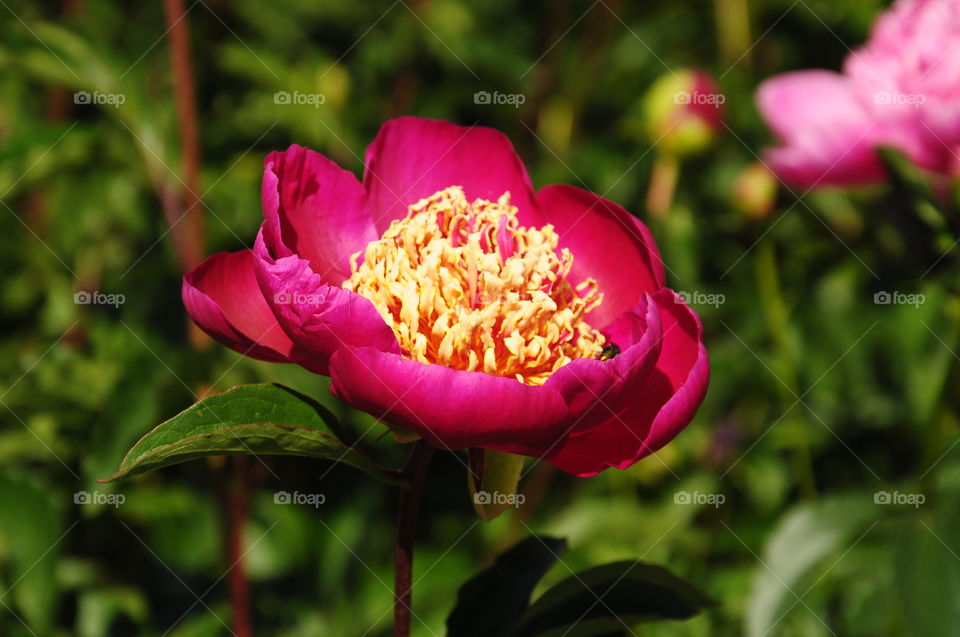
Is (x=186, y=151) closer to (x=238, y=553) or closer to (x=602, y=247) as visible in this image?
(x=238, y=553)

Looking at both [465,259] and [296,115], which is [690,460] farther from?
[465,259]

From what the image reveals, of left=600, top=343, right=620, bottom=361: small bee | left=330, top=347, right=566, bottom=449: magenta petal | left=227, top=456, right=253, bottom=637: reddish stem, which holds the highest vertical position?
left=600, top=343, right=620, bottom=361: small bee

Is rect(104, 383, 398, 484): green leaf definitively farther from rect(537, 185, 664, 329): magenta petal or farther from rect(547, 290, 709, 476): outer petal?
rect(537, 185, 664, 329): magenta petal

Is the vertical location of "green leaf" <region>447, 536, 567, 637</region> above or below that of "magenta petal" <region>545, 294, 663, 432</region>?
below

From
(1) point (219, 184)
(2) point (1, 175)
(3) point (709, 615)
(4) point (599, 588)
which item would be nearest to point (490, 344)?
(4) point (599, 588)

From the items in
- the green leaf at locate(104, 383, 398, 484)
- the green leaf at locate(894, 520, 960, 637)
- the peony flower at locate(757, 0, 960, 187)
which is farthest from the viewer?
the peony flower at locate(757, 0, 960, 187)

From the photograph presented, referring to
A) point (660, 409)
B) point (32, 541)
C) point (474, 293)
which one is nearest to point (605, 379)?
point (660, 409)

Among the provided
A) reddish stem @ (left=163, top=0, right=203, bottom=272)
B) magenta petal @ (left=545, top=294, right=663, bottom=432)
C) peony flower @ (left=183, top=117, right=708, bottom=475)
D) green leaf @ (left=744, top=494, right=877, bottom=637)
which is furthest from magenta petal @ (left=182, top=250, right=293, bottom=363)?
green leaf @ (left=744, top=494, right=877, bottom=637)

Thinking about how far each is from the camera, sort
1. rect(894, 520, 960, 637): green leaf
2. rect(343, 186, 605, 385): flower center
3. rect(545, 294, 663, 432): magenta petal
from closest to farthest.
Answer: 1. rect(545, 294, 663, 432): magenta petal
2. rect(343, 186, 605, 385): flower center
3. rect(894, 520, 960, 637): green leaf
